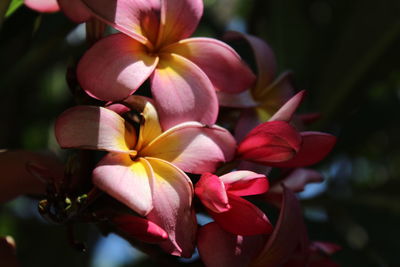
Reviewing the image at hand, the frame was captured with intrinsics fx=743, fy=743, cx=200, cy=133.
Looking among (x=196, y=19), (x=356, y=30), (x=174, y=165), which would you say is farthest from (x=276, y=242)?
(x=356, y=30)

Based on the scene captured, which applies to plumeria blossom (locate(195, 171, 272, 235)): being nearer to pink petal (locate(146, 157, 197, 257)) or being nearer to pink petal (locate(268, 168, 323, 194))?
pink petal (locate(146, 157, 197, 257))

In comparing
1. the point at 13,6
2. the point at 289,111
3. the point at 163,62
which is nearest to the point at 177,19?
the point at 163,62

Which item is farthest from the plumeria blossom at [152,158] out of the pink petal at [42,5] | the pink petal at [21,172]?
the pink petal at [42,5]

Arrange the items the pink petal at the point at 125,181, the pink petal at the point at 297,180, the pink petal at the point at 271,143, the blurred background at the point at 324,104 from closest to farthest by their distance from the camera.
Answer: the pink petal at the point at 125,181 → the pink petal at the point at 271,143 → the pink petal at the point at 297,180 → the blurred background at the point at 324,104

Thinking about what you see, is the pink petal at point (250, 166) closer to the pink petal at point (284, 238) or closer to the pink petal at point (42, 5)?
the pink petal at point (284, 238)

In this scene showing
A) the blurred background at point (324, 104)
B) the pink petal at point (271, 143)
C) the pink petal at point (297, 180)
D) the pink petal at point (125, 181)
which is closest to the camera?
the pink petal at point (125, 181)

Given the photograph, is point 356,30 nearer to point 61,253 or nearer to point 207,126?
point 61,253
